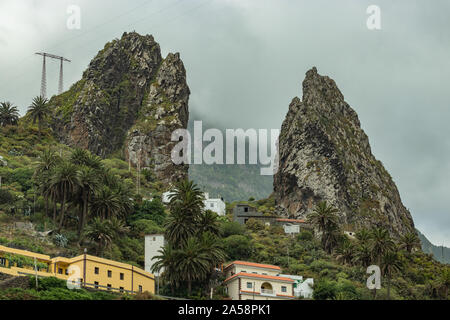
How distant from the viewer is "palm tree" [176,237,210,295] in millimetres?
83438

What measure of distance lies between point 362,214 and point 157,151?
1957 inches

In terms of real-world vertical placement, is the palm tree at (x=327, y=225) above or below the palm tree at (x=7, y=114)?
below

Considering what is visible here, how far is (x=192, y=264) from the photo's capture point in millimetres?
83500

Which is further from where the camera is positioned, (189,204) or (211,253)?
(189,204)

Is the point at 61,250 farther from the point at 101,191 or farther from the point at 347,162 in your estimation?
the point at 347,162

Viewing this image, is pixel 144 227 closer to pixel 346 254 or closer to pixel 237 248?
pixel 237 248

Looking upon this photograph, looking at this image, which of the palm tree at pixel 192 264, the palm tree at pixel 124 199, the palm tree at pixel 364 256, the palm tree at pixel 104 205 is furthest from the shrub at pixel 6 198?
the palm tree at pixel 364 256

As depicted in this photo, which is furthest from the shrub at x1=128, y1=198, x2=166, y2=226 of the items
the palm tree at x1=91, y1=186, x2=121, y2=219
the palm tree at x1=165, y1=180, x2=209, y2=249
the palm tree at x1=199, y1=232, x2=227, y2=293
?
the palm tree at x1=199, y1=232, x2=227, y2=293

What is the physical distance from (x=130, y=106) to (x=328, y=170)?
50.7m

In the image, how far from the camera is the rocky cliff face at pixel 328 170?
518 ft

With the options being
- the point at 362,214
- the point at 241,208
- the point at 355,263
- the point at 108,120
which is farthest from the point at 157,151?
the point at 355,263

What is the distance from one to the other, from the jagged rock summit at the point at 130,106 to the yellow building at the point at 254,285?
60.9m

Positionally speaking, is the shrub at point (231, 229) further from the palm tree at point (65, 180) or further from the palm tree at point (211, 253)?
the palm tree at point (65, 180)

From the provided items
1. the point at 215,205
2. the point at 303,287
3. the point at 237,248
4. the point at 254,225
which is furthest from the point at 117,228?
the point at 215,205
